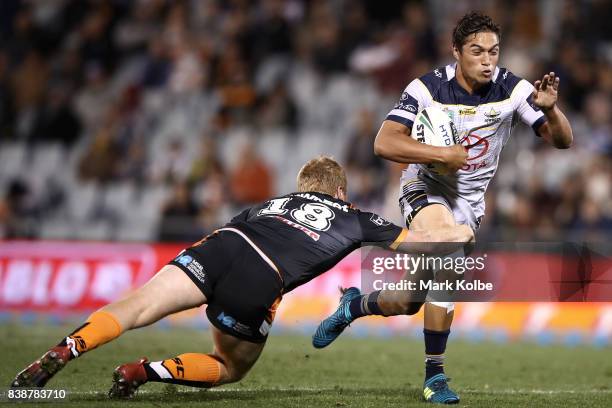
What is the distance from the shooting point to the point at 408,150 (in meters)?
6.93

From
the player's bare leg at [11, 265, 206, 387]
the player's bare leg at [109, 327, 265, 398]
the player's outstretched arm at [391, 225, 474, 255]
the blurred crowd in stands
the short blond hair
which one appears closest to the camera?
the player's bare leg at [11, 265, 206, 387]

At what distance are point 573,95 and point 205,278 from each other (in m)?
10.5

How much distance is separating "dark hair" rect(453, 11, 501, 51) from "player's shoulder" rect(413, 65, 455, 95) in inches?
10.8

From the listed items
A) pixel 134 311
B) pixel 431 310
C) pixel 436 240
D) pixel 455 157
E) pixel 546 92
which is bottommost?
pixel 431 310

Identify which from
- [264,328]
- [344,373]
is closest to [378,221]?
[264,328]

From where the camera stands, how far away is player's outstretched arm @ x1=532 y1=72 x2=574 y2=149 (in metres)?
6.92

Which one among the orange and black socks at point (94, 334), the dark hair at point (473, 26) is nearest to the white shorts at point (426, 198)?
the dark hair at point (473, 26)

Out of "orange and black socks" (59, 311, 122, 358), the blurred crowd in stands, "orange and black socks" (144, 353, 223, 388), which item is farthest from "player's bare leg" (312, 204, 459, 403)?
the blurred crowd in stands

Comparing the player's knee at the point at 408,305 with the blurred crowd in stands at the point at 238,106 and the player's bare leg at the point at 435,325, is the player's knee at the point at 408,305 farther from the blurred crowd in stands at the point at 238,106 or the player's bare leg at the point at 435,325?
the blurred crowd in stands at the point at 238,106

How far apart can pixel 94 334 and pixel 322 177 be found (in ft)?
6.09

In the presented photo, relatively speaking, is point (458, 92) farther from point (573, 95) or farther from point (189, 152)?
point (189, 152)

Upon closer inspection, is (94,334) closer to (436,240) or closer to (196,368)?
(196,368)

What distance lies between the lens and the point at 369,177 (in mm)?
15430

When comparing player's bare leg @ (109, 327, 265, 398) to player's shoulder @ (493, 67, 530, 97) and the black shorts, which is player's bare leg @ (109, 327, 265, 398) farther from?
player's shoulder @ (493, 67, 530, 97)
